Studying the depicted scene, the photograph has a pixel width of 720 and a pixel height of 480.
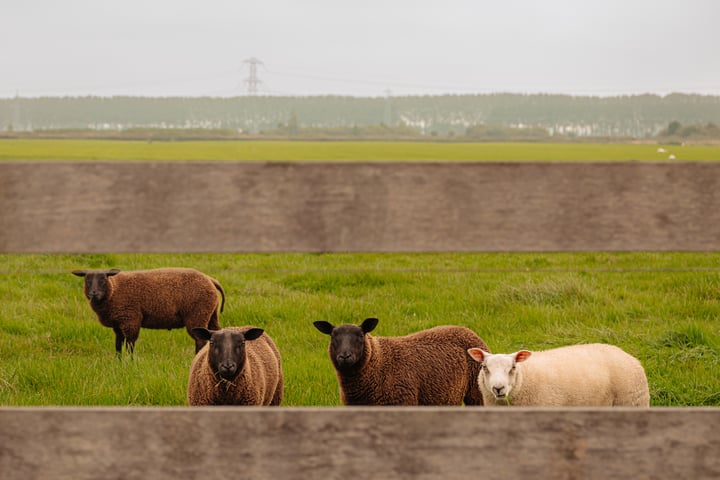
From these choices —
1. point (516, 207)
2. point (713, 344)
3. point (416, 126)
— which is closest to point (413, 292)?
point (713, 344)

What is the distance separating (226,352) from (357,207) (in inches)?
123

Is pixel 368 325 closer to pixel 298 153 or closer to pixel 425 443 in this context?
pixel 425 443

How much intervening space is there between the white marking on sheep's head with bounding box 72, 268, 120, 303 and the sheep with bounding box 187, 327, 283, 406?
246 centimetres

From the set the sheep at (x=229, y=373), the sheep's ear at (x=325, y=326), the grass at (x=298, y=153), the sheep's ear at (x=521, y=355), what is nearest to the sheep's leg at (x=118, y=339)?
the sheep at (x=229, y=373)

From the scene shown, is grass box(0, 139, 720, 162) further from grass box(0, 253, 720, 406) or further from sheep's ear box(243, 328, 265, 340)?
sheep's ear box(243, 328, 265, 340)

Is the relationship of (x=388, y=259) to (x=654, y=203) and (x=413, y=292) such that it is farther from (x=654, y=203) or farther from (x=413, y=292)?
(x=654, y=203)

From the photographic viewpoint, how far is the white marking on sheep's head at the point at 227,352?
16.5ft

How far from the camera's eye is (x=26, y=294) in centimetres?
934

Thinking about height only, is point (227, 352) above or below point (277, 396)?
above

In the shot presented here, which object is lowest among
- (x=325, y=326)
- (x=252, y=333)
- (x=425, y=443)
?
(x=252, y=333)

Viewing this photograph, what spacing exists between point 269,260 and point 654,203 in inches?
412

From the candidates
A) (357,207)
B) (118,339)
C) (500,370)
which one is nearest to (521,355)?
(500,370)

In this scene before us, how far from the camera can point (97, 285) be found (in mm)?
7566

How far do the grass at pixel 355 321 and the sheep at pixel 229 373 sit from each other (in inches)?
16.9
